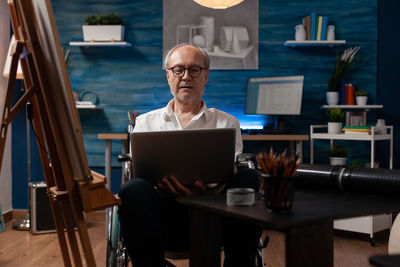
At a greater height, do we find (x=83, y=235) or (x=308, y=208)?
(x=308, y=208)

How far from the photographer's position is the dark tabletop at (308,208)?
35.2 inches

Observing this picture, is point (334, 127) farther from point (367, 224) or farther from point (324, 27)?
point (324, 27)

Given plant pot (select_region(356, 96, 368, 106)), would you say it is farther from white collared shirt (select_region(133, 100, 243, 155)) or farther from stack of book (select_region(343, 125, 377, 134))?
white collared shirt (select_region(133, 100, 243, 155))

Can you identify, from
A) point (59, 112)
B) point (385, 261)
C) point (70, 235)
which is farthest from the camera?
point (70, 235)

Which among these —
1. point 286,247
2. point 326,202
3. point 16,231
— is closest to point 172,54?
point 326,202

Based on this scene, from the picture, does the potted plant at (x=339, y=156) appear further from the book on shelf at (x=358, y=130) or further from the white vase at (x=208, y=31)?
the white vase at (x=208, y=31)

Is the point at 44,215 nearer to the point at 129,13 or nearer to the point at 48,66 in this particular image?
the point at 129,13

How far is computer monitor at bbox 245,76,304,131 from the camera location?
3.57 m

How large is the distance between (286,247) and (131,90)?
3233 millimetres

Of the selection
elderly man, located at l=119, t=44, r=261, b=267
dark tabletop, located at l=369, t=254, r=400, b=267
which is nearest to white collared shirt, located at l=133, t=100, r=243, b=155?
elderly man, located at l=119, t=44, r=261, b=267

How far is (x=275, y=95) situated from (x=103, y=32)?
1586mm

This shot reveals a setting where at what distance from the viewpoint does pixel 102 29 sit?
3795mm

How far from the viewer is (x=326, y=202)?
108cm

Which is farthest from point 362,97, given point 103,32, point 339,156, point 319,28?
point 103,32
